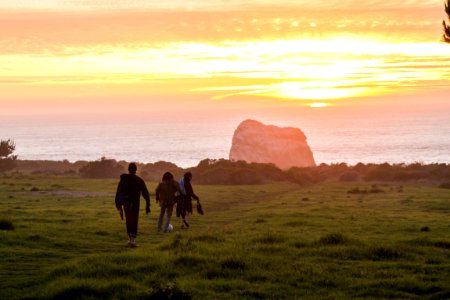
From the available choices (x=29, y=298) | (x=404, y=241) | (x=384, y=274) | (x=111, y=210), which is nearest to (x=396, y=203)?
(x=111, y=210)

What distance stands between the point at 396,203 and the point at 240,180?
34967 millimetres

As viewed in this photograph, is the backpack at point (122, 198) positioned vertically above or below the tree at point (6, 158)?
below

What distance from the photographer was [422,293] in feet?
46.2

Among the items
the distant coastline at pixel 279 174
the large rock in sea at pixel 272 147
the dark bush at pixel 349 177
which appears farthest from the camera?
the large rock in sea at pixel 272 147

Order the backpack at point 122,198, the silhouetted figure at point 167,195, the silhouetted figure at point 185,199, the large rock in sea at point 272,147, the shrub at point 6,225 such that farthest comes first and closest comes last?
1. the large rock in sea at point 272,147
2. the silhouetted figure at point 185,199
3. the silhouetted figure at point 167,195
4. the shrub at point 6,225
5. the backpack at point 122,198

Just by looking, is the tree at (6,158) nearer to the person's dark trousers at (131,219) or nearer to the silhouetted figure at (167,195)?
the silhouetted figure at (167,195)

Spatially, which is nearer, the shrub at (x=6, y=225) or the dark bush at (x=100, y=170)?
the shrub at (x=6, y=225)

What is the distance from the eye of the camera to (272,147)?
133m

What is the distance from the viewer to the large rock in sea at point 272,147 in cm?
13350

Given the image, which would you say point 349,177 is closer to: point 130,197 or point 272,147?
point 272,147

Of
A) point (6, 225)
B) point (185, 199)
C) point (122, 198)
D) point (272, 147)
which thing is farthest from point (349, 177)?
point (122, 198)

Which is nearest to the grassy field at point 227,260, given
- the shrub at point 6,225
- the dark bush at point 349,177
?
the shrub at point 6,225

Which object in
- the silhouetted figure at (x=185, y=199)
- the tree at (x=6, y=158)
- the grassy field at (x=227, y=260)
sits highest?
the tree at (x=6, y=158)

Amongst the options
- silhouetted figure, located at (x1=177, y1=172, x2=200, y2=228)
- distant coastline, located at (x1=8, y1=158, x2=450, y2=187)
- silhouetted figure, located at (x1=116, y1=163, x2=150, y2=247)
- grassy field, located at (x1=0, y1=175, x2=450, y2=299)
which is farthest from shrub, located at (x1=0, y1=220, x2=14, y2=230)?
distant coastline, located at (x1=8, y1=158, x2=450, y2=187)
